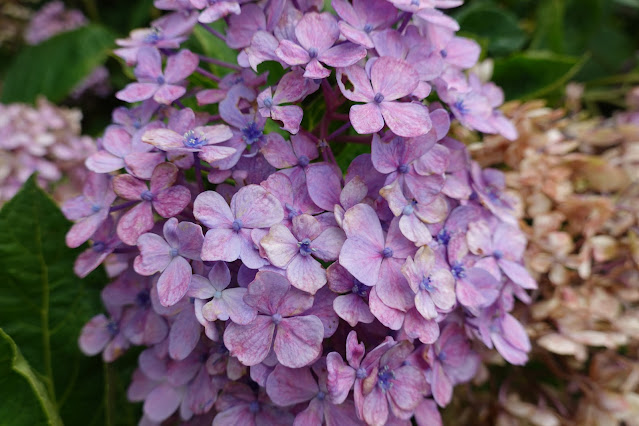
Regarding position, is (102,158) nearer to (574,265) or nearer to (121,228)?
(121,228)

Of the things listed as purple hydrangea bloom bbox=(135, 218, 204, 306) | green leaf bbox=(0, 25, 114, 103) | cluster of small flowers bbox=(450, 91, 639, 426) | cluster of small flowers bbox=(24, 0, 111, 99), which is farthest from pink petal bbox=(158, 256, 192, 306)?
cluster of small flowers bbox=(24, 0, 111, 99)

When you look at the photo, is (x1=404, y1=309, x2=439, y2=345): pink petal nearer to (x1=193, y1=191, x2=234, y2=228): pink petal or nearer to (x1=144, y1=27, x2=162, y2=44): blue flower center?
(x1=193, y1=191, x2=234, y2=228): pink petal

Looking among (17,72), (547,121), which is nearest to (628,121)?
(547,121)

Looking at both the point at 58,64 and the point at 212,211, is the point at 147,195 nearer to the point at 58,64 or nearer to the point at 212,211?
the point at 212,211

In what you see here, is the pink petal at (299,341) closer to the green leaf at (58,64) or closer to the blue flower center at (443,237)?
the blue flower center at (443,237)

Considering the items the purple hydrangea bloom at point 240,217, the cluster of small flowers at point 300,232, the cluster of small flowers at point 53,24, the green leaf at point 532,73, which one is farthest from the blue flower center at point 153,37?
the cluster of small flowers at point 53,24

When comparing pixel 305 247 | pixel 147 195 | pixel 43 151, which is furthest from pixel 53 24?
pixel 305 247
